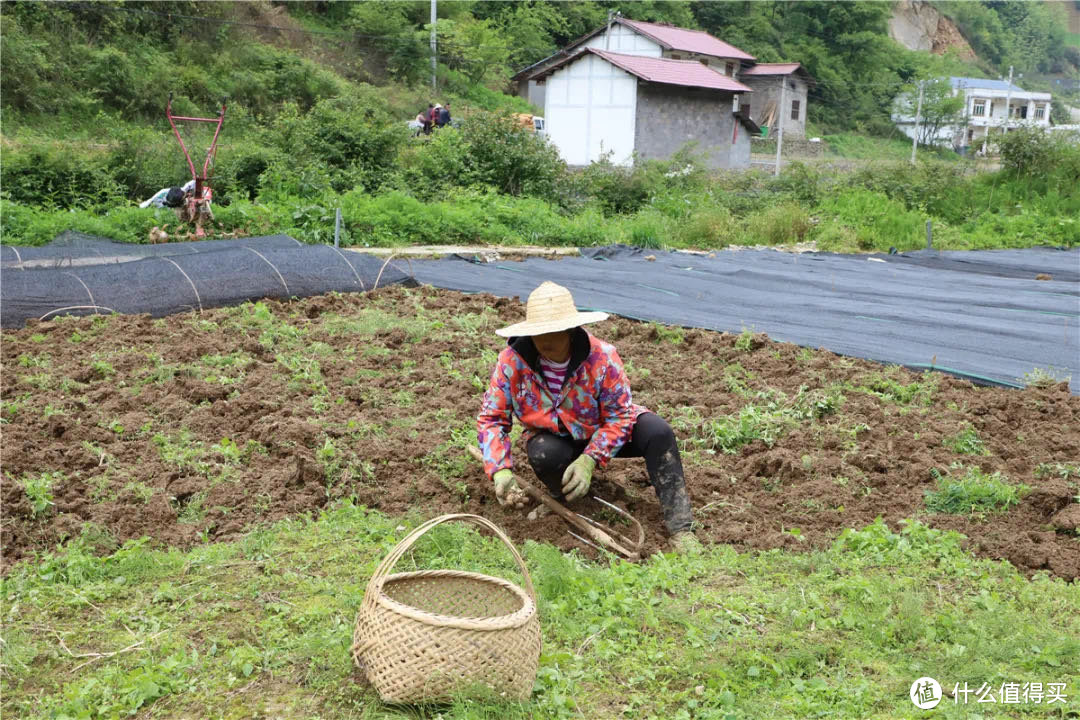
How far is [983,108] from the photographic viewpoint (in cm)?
5666

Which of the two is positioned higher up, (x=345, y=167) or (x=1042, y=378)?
(x=345, y=167)

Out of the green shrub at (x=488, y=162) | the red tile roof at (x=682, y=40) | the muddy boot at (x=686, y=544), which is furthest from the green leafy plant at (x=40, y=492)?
the red tile roof at (x=682, y=40)

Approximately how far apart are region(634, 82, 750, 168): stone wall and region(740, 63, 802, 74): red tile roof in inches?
354

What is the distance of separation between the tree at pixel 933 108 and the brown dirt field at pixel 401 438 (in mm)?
42754

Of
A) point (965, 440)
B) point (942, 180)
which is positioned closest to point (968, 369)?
point (965, 440)

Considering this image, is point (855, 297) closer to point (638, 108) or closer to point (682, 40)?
point (638, 108)

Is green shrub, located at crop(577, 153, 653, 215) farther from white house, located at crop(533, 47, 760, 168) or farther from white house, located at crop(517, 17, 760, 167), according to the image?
white house, located at crop(517, 17, 760, 167)

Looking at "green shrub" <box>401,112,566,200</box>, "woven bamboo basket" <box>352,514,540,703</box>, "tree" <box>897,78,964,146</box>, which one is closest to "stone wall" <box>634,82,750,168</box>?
"green shrub" <box>401,112,566,200</box>

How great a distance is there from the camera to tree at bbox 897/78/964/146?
44.9 metres

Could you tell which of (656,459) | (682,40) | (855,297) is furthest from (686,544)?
(682,40)

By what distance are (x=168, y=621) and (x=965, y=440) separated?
145 inches

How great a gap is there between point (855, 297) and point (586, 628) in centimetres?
649

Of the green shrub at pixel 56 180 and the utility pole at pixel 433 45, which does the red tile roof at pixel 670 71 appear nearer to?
the utility pole at pixel 433 45

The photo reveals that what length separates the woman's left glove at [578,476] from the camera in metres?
3.72
